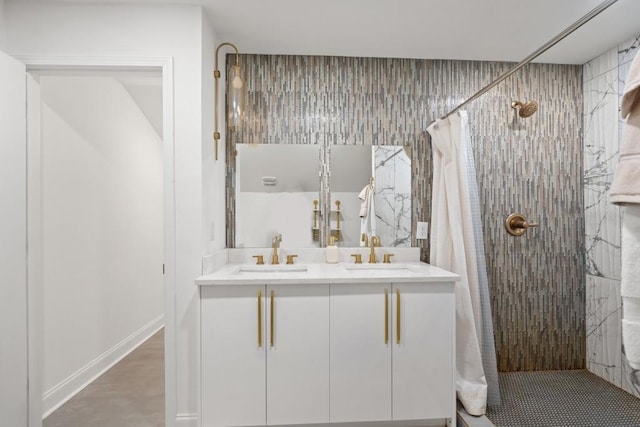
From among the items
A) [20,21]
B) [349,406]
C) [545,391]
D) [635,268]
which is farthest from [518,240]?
[20,21]

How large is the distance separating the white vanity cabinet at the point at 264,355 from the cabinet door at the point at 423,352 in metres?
0.38

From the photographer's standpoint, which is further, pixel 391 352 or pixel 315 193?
pixel 315 193

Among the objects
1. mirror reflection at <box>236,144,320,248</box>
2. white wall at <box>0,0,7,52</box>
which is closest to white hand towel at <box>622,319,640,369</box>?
mirror reflection at <box>236,144,320,248</box>

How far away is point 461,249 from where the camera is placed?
201 centimetres

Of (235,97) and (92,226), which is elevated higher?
(235,97)

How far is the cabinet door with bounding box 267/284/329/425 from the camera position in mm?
1734

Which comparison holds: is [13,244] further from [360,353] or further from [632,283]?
[632,283]

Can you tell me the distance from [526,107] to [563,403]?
1.95 meters

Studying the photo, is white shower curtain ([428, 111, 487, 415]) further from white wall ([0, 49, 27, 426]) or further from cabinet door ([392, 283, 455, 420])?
white wall ([0, 49, 27, 426])

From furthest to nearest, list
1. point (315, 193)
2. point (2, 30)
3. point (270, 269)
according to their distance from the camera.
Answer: point (315, 193) < point (270, 269) < point (2, 30)

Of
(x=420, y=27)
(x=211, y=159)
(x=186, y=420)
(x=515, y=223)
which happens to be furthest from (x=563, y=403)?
(x=211, y=159)

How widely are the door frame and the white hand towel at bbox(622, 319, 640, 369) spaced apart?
1951mm

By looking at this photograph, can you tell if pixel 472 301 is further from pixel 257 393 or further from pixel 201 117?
pixel 201 117

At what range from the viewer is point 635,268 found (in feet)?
3.35
